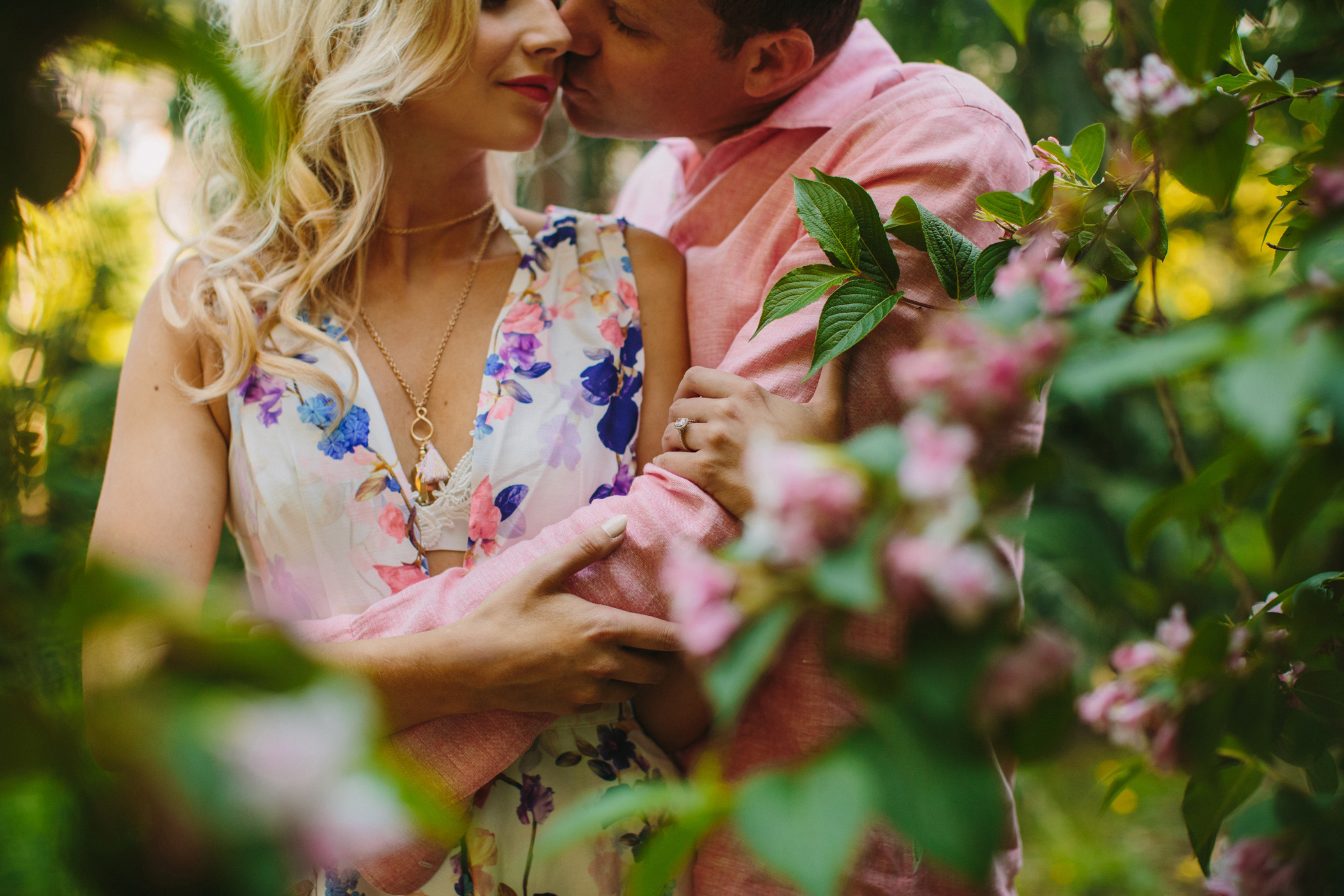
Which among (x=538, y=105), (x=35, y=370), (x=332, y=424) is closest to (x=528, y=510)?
(x=332, y=424)

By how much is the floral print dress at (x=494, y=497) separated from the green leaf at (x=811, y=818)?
806 millimetres

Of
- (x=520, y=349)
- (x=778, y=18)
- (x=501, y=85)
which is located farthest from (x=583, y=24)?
(x=520, y=349)

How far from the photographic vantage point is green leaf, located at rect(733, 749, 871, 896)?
298 mm

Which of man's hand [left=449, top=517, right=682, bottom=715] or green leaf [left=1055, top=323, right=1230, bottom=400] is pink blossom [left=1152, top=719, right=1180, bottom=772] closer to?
green leaf [left=1055, top=323, right=1230, bottom=400]

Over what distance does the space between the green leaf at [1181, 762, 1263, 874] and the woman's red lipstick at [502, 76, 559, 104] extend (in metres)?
1.12

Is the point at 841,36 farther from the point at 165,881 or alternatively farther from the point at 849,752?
the point at 165,881

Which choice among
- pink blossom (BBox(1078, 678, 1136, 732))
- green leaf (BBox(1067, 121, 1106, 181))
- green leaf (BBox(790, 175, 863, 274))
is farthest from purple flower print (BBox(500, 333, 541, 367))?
pink blossom (BBox(1078, 678, 1136, 732))

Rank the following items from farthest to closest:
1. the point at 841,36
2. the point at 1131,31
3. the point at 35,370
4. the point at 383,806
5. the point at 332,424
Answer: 1. the point at 35,370
2. the point at 841,36
3. the point at 332,424
4. the point at 1131,31
5. the point at 383,806

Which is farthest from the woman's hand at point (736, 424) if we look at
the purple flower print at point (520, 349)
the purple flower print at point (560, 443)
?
the purple flower print at point (520, 349)

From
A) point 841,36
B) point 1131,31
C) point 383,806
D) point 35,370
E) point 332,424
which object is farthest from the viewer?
point 35,370

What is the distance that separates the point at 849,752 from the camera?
1.10 ft

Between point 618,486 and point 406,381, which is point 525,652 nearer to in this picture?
point 618,486

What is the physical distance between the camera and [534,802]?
42.2 inches

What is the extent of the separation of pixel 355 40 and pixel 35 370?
0.85 m
